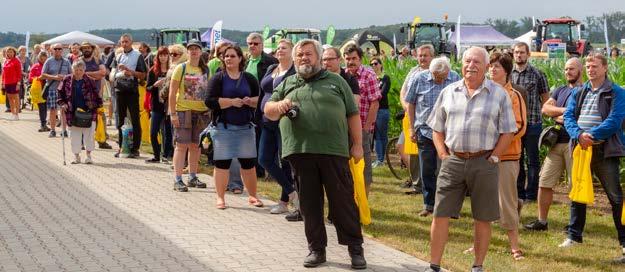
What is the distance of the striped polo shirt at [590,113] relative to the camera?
7727mm

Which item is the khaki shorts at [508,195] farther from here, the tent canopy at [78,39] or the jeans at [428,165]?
the tent canopy at [78,39]

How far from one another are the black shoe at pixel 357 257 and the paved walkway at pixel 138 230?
0.27 ft

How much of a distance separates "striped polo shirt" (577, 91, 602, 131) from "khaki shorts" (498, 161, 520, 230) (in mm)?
705

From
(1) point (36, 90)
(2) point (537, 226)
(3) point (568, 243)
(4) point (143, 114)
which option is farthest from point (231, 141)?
(1) point (36, 90)

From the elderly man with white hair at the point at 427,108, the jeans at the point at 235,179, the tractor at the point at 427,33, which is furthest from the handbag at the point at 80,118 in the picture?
the tractor at the point at 427,33

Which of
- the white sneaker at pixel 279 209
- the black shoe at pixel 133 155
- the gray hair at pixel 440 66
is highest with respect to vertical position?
the gray hair at pixel 440 66

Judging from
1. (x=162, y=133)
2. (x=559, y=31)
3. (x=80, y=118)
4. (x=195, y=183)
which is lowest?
(x=195, y=183)

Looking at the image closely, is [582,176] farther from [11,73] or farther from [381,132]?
[11,73]

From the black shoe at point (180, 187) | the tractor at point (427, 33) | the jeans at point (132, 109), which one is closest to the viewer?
the black shoe at point (180, 187)

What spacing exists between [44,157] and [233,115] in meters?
6.20

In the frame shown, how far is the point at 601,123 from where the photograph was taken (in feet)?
25.2

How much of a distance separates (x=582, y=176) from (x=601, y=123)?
49 cm

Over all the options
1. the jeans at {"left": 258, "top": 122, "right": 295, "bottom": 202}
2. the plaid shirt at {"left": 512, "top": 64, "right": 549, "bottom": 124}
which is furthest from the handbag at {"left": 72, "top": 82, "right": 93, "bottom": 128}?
the plaid shirt at {"left": 512, "top": 64, "right": 549, "bottom": 124}

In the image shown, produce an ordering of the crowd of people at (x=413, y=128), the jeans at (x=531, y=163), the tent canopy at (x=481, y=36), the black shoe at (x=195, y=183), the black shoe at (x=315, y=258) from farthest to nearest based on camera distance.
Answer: the tent canopy at (x=481, y=36)
the black shoe at (x=195, y=183)
the jeans at (x=531, y=163)
the black shoe at (x=315, y=258)
the crowd of people at (x=413, y=128)
